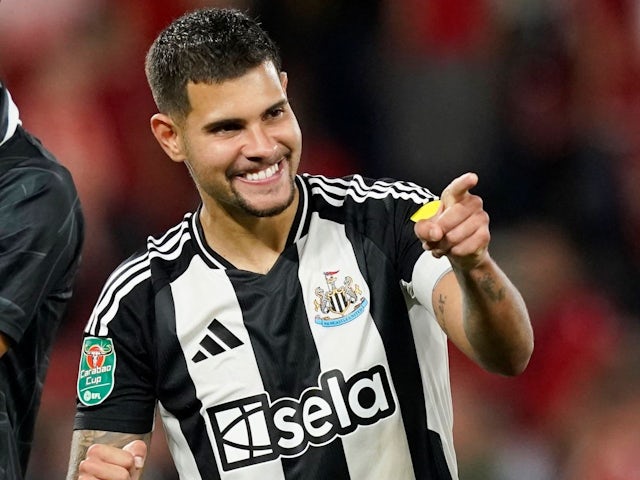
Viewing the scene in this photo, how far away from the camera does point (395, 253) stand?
2.24 m

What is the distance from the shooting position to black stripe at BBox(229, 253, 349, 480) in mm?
2152

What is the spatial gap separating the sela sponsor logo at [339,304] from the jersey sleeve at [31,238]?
1.79 feet

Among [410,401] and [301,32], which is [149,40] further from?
[410,401]

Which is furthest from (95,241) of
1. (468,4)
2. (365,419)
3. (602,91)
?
(365,419)

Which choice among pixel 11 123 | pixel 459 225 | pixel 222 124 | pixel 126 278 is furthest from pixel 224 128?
pixel 459 225

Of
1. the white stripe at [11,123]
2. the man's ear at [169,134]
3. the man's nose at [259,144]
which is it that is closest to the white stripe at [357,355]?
the man's nose at [259,144]

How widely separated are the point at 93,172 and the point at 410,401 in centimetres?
247

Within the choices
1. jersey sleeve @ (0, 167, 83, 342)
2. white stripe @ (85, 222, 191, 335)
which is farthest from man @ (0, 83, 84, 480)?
white stripe @ (85, 222, 191, 335)

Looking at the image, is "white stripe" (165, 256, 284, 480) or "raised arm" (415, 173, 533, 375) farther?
"white stripe" (165, 256, 284, 480)

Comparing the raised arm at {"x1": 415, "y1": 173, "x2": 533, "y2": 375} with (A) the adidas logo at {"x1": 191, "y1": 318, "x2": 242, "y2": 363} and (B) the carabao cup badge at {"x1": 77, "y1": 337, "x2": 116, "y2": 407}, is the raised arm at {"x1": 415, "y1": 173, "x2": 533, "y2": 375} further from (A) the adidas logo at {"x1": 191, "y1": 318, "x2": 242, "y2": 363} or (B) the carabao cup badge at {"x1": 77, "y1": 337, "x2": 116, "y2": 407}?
(B) the carabao cup badge at {"x1": 77, "y1": 337, "x2": 116, "y2": 407}

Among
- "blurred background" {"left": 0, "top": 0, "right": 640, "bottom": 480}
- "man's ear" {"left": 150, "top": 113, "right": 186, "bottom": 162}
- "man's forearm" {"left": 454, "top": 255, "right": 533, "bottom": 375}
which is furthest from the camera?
"blurred background" {"left": 0, "top": 0, "right": 640, "bottom": 480}

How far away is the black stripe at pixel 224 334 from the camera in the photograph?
2.24m

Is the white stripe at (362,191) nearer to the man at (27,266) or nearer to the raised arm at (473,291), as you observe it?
the raised arm at (473,291)

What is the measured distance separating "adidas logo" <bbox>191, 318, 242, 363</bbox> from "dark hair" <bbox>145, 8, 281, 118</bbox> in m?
0.45
